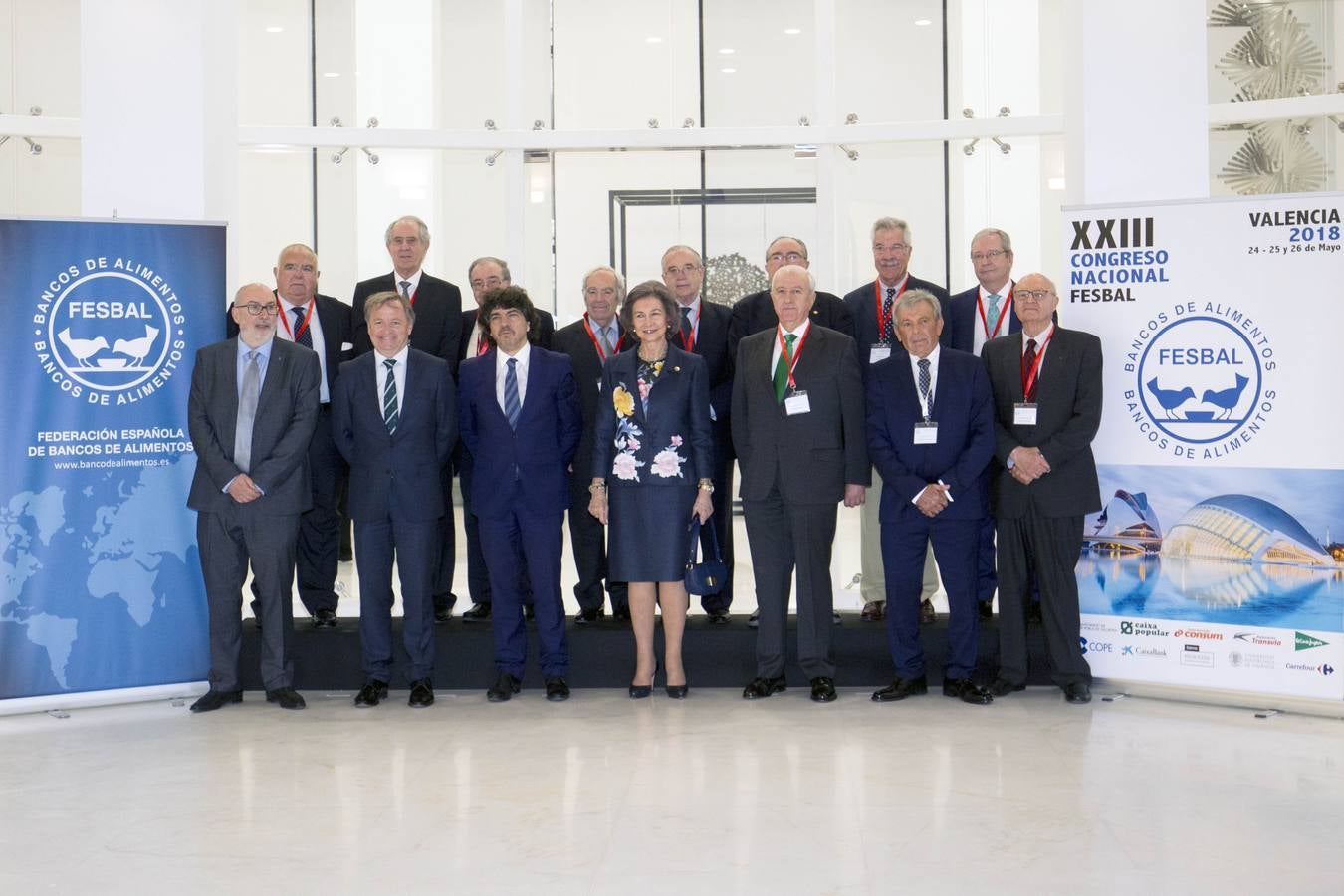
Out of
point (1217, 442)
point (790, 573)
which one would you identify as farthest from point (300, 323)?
point (1217, 442)

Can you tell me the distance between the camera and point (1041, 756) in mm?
4840

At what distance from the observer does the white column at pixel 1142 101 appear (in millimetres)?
6062

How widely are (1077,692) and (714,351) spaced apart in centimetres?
222

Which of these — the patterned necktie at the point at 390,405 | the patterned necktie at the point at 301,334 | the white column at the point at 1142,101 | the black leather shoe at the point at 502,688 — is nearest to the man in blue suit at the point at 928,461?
the white column at the point at 1142,101

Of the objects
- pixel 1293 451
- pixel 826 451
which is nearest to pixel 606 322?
pixel 826 451

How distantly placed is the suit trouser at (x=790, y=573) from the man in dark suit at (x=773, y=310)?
0.83m

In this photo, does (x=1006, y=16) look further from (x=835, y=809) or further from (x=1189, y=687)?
(x=835, y=809)

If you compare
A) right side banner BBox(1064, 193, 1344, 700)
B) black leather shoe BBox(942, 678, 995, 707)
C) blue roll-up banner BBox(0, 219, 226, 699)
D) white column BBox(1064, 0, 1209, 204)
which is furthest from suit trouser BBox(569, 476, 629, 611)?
white column BBox(1064, 0, 1209, 204)

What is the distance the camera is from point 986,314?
6234 mm

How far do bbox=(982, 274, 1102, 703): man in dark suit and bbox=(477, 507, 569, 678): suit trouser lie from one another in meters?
1.92

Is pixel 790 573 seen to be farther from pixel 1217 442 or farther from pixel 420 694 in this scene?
pixel 1217 442

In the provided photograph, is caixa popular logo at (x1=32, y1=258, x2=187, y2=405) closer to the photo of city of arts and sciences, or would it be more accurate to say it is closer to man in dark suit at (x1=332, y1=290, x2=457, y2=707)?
man in dark suit at (x1=332, y1=290, x2=457, y2=707)

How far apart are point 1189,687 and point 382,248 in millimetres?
6139

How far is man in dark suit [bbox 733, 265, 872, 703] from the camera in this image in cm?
570
